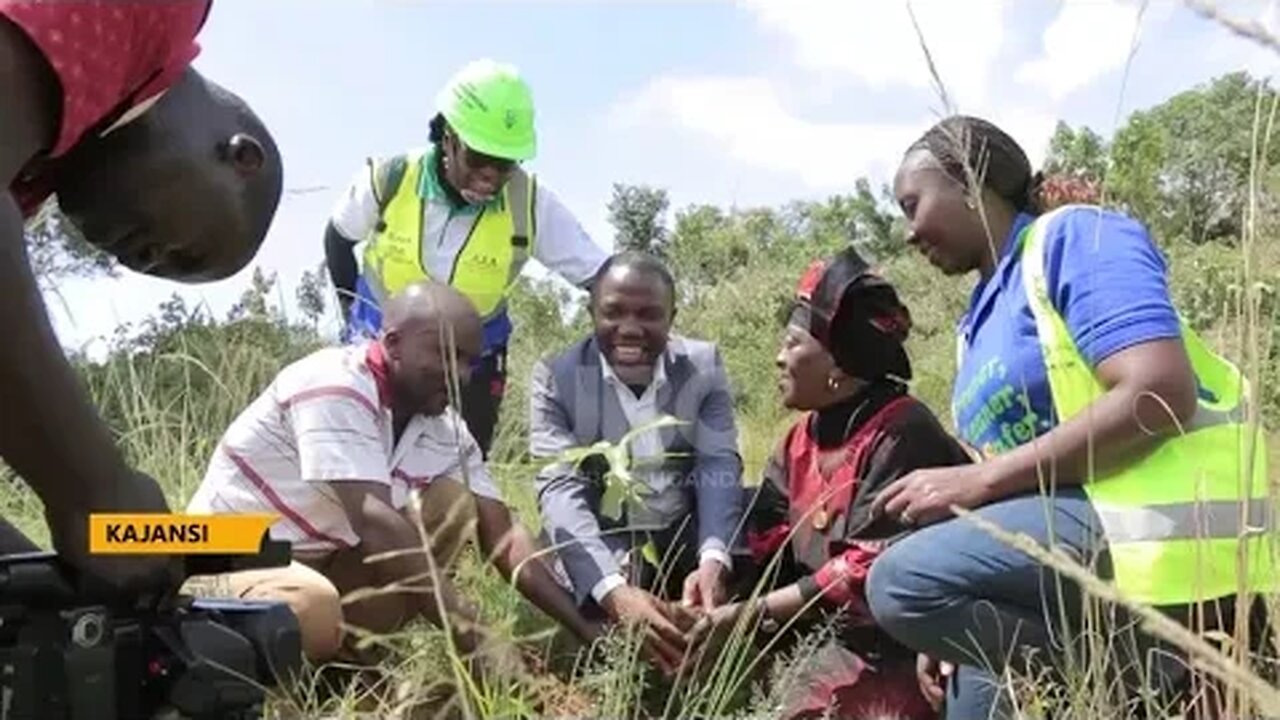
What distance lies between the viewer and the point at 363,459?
123 inches

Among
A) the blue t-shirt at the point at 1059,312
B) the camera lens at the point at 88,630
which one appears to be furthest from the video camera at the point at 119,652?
the blue t-shirt at the point at 1059,312

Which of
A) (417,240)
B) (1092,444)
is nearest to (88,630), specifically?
(1092,444)

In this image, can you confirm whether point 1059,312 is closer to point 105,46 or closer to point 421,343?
point 421,343

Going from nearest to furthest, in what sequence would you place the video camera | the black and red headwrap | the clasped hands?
the video camera
the clasped hands
the black and red headwrap

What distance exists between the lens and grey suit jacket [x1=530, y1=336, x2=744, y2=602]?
3.60 metres

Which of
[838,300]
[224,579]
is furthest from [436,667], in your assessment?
[838,300]

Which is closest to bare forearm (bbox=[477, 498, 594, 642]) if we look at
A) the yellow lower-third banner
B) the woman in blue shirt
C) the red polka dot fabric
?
the woman in blue shirt

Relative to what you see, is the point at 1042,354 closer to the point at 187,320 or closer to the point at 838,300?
the point at 838,300

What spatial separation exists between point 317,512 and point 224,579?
308mm

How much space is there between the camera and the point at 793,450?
3.56m

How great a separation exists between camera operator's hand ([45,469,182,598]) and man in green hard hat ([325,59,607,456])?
8.87 ft

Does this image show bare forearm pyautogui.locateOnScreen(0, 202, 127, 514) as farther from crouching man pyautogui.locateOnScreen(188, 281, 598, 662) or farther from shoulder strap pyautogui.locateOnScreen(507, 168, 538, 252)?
shoulder strap pyautogui.locateOnScreen(507, 168, 538, 252)

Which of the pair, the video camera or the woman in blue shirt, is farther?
the woman in blue shirt

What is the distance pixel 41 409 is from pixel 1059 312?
1.62 metres
